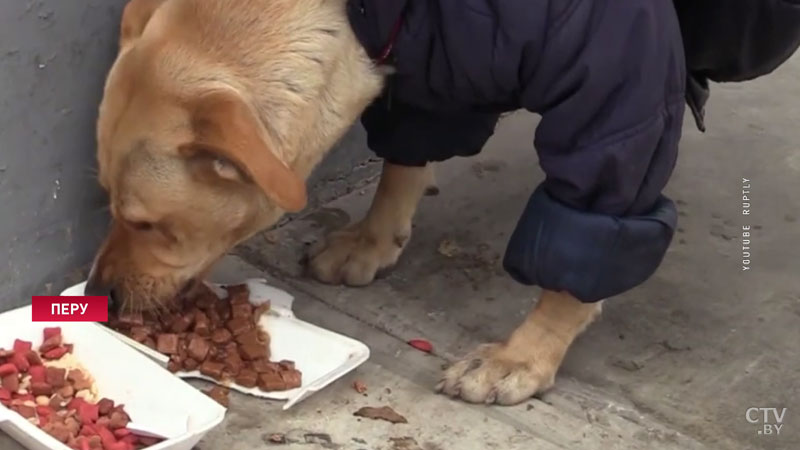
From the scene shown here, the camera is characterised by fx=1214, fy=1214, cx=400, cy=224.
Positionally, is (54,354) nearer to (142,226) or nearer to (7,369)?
(7,369)

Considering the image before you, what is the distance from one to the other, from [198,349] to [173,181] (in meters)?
0.39

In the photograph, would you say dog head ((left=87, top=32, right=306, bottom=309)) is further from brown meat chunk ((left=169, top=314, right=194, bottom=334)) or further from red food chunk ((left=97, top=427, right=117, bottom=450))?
red food chunk ((left=97, top=427, right=117, bottom=450))

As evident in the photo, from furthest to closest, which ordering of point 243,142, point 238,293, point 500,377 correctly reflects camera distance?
1. point 238,293
2. point 500,377
3. point 243,142

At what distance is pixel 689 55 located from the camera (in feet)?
8.60

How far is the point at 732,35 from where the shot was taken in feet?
8.37

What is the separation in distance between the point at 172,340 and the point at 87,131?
49 centimetres

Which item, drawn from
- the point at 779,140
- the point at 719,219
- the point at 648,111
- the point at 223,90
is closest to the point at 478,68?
the point at 648,111

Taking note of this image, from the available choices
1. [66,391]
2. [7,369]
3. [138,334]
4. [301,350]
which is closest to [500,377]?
[301,350]

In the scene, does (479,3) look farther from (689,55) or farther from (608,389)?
(608,389)

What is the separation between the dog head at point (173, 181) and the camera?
1.97 m

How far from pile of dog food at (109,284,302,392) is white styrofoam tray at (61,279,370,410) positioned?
0.02 m

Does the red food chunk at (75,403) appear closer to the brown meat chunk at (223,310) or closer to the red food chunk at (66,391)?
the red food chunk at (66,391)

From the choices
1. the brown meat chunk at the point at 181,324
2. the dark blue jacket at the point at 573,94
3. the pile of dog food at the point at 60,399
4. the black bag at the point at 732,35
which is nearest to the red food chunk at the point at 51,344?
the pile of dog food at the point at 60,399

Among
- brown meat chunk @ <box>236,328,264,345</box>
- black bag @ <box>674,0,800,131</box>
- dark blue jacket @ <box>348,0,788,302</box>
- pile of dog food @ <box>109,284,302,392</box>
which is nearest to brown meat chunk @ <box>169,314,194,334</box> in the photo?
pile of dog food @ <box>109,284,302,392</box>
